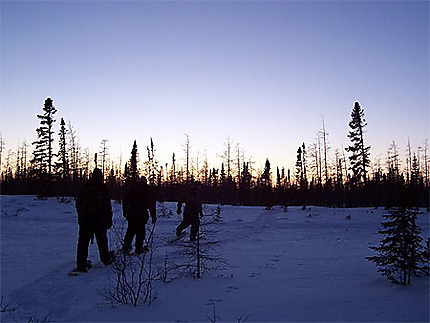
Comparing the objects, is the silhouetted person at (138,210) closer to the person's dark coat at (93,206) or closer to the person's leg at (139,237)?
the person's leg at (139,237)

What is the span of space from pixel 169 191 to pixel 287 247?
3926cm

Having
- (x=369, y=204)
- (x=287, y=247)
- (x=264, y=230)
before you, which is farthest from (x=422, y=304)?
(x=369, y=204)

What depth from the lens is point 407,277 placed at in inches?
230

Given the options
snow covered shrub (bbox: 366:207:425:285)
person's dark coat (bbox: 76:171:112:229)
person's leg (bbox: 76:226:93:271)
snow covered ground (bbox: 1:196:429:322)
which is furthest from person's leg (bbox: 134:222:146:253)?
snow covered shrub (bbox: 366:207:425:285)

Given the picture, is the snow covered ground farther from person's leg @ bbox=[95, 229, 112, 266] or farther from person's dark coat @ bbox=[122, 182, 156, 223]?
person's dark coat @ bbox=[122, 182, 156, 223]

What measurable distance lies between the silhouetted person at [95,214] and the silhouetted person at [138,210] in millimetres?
1260

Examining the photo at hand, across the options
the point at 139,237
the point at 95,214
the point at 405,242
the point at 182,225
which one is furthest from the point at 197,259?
the point at 182,225

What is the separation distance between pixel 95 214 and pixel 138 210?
1.84 meters

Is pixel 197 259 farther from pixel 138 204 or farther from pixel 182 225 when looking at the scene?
pixel 182 225

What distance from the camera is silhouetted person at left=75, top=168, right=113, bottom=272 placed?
7.99 metres

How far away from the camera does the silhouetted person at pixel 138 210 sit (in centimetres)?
955

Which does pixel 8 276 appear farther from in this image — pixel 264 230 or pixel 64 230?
pixel 264 230

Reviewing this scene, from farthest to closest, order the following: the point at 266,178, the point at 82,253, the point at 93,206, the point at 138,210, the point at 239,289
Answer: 1. the point at 266,178
2. the point at 138,210
3. the point at 93,206
4. the point at 82,253
5. the point at 239,289

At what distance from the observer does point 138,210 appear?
9.83 m
